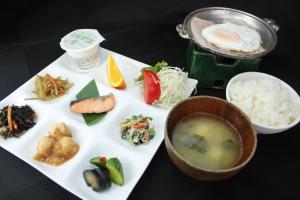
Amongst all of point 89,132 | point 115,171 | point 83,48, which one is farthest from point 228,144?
point 83,48

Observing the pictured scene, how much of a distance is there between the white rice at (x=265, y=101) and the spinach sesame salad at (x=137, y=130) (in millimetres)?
513

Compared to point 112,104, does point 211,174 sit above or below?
above

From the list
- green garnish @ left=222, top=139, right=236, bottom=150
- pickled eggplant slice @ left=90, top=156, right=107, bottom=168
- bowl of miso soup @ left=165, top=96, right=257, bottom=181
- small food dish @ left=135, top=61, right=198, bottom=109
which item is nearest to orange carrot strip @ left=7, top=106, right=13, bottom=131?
pickled eggplant slice @ left=90, top=156, right=107, bottom=168

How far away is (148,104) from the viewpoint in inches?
71.9

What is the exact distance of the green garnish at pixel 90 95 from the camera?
1.72m

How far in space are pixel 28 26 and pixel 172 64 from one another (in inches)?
52.7

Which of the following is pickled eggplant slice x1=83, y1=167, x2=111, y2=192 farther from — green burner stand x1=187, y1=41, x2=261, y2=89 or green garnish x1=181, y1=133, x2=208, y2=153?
green burner stand x1=187, y1=41, x2=261, y2=89

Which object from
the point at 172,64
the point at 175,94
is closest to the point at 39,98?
the point at 175,94

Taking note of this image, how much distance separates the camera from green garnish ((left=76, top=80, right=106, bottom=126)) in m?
1.72

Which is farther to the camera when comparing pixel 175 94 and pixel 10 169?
pixel 175 94

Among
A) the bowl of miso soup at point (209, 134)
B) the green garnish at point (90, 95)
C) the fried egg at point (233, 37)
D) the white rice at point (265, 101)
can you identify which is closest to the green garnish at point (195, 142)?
the bowl of miso soup at point (209, 134)

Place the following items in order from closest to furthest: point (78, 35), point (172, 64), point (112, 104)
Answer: point (112, 104) → point (78, 35) → point (172, 64)

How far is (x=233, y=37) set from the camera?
76.1 inches

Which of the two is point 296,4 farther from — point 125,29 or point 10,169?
point 10,169
